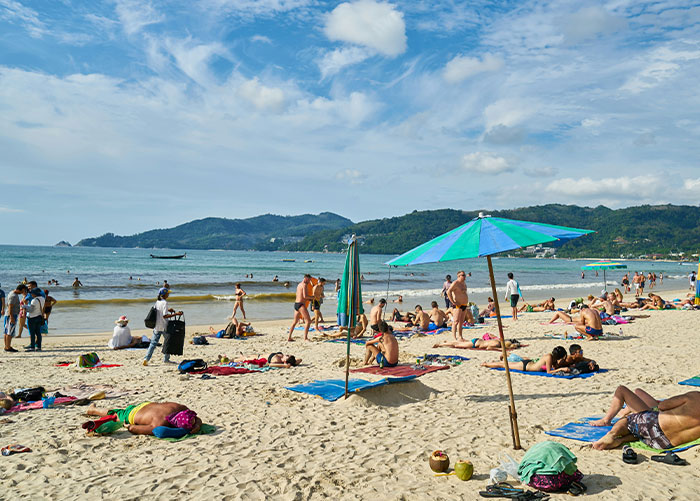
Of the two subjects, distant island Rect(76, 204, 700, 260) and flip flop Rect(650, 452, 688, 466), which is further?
distant island Rect(76, 204, 700, 260)

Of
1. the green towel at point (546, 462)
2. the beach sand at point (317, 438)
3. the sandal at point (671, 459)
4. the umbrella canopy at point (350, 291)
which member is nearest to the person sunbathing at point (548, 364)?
the beach sand at point (317, 438)

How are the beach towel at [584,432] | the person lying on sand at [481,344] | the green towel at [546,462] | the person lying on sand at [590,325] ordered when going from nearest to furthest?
the green towel at [546,462]
the beach towel at [584,432]
the person lying on sand at [481,344]
the person lying on sand at [590,325]

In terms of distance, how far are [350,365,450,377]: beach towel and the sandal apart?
395 centimetres

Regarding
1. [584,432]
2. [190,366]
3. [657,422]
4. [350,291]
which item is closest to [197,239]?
[190,366]

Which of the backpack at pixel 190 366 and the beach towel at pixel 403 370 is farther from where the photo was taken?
the backpack at pixel 190 366

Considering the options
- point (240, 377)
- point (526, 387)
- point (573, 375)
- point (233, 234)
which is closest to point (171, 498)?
point (240, 377)

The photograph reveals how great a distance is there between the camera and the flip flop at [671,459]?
405 centimetres

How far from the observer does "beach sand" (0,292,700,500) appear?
391 centimetres

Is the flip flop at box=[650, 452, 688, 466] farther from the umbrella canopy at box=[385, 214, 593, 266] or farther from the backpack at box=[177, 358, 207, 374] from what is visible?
the backpack at box=[177, 358, 207, 374]

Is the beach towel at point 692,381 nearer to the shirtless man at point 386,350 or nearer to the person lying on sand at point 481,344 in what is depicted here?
the person lying on sand at point 481,344

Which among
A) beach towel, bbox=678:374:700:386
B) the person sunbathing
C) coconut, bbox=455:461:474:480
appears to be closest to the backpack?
A: the person sunbathing

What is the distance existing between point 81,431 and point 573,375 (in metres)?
7.29

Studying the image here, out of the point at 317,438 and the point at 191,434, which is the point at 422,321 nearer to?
the point at 317,438

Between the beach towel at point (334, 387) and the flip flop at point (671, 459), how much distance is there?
131 inches
